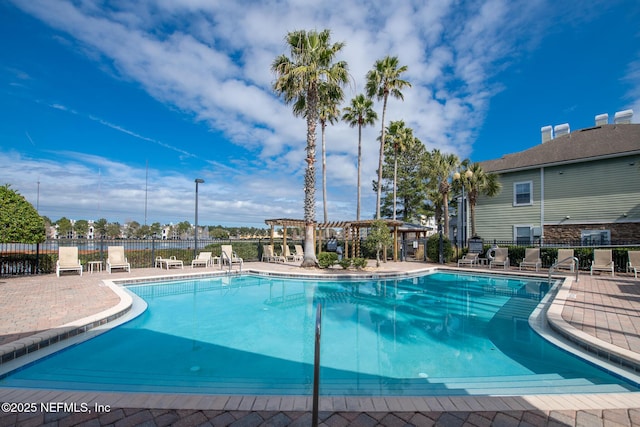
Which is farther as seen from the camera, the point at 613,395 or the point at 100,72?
the point at 100,72

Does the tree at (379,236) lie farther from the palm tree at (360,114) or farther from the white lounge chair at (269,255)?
the palm tree at (360,114)

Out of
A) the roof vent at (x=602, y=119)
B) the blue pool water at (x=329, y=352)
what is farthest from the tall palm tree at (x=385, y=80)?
the blue pool water at (x=329, y=352)

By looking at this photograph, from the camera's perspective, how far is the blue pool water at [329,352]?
370cm

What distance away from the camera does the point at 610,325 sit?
199 inches

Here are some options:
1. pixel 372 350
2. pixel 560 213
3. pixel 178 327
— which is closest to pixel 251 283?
pixel 178 327

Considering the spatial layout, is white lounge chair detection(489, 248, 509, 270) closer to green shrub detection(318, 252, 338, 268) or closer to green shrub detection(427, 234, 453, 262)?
green shrub detection(427, 234, 453, 262)

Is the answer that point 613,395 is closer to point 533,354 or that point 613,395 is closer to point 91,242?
point 533,354

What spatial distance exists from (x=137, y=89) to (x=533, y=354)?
20.1 metres

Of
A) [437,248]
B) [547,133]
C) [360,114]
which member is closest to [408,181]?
[360,114]

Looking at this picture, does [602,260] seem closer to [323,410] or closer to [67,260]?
[323,410]

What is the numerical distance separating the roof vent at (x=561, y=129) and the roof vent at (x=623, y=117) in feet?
8.31

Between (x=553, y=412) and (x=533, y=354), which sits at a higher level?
(x=553, y=412)

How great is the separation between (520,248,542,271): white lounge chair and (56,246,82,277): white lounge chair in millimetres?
18534

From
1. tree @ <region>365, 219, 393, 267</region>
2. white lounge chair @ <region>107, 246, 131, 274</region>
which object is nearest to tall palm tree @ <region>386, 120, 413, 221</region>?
tree @ <region>365, 219, 393, 267</region>
